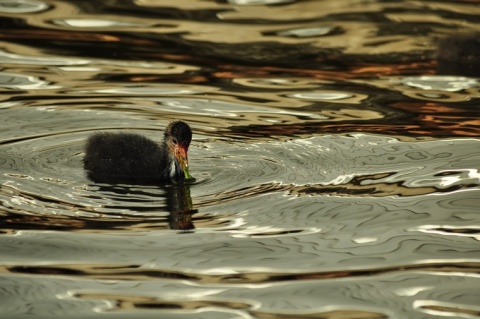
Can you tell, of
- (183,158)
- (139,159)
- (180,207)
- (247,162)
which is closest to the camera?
(180,207)

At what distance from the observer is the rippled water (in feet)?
24.7

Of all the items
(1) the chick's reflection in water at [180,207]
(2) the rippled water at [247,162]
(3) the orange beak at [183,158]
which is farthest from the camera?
(3) the orange beak at [183,158]

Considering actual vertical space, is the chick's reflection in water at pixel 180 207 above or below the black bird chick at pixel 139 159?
below

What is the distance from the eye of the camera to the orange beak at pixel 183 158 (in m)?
9.95

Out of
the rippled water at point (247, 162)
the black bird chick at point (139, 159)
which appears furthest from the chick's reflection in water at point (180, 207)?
the black bird chick at point (139, 159)

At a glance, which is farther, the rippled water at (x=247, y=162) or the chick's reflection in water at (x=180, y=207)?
the chick's reflection in water at (x=180, y=207)

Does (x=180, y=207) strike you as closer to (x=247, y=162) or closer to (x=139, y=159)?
(x=139, y=159)

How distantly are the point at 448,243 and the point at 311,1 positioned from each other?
345 inches

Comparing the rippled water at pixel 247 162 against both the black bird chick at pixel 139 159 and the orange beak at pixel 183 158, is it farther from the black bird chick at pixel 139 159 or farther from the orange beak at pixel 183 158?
the black bird chick at pixel 139 159

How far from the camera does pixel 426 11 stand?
645 inches

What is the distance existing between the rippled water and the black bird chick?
0.78 feet

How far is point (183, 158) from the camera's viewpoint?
32.7ft

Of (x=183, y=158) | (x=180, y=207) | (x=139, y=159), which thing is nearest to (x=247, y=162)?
(x=183, y=158)

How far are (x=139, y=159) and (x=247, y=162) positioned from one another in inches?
37.0
